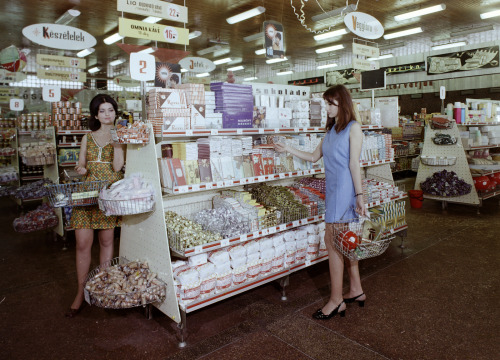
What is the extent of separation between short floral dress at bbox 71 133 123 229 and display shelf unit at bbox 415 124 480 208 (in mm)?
6422

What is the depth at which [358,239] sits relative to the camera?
3.09m

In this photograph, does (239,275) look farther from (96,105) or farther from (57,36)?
(57,36)

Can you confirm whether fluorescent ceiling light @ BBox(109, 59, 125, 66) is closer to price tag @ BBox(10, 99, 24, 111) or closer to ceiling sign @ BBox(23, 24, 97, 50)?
price tag @ BBox(10, 99, 24, 111)

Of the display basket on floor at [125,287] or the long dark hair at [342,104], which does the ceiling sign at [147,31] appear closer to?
the long dark hair at [342,104]

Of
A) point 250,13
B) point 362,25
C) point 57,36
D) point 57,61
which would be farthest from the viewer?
point 250,13

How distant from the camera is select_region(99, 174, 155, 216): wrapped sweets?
9.27 feet

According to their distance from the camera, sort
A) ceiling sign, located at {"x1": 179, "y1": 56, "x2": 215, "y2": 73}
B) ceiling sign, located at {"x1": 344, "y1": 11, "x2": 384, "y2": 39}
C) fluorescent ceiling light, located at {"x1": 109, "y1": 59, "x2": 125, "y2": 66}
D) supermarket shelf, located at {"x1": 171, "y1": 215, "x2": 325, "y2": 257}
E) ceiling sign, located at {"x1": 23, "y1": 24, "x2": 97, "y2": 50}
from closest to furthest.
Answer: supermarket shelf, located at {"x1": 171, "y1": 215, "x2": 325, "y2": 257}, ceiling sign, located at {"x1": 344, "y1": 11, "x2": 384, "y2": 39}, ceiling sign, located at {"x1": 23, "y1": 24, "x2": 97, "y2": 50}, ceiling sign, located at {"x1": 179, "y1": 56, "x2": 215, "y2": 73}, fluorescent ceiling light, located at {"x1": 109, "y1": 59, "x2": 125, "y2": 66}

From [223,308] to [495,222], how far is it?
5.29m

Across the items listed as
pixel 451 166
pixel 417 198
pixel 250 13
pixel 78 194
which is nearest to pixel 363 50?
pixel 451 166

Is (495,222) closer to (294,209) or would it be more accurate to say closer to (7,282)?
(294,209)

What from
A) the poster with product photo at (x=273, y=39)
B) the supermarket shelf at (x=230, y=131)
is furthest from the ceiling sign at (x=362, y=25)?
the supermarket shelf at (x=230, y=131)

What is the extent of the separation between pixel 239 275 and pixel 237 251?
0.21 m

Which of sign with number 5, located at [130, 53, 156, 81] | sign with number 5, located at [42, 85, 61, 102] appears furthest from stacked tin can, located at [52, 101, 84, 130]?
sign with number 5, located at [130, 53, 156, 81]

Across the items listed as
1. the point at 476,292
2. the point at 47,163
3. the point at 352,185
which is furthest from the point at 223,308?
the point at 47,163
